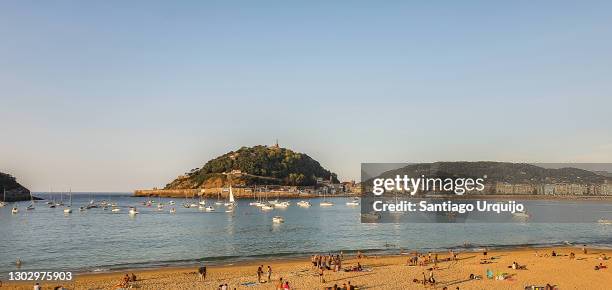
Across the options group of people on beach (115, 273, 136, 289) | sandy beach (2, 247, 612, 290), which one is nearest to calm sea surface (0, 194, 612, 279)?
sandy beach (2, 247, 612, 290)

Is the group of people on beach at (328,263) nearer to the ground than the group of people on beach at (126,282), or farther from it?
farther from it

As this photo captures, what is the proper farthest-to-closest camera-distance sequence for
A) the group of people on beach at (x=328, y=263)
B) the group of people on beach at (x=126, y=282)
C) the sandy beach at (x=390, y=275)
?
the group of people on beach at (x=328, y=263)
the sandy beach at (x=390, y=275)
the group of people on beach at (x=126, y=282)

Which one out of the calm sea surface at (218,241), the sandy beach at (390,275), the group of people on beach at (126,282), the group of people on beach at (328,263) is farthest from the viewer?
the calm sea surface at (218,241)

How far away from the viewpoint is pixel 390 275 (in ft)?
130

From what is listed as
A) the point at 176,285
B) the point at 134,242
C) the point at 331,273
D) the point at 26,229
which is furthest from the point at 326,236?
the point at 26,229

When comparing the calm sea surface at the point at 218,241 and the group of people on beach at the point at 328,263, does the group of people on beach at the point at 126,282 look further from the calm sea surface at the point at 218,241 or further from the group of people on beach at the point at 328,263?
the group of people on beach at the point at 328,263

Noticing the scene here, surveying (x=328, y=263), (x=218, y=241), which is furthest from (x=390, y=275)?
(x=218, y=241)

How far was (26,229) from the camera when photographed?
90.6m

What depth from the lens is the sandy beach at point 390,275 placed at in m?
35.9

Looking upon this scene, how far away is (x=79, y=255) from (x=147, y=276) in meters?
19.9

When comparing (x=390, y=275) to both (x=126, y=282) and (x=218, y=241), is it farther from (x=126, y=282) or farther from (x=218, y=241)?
(x=218, y=241)

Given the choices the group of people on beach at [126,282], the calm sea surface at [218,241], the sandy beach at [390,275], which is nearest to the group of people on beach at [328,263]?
the sandy beach at [390,275]

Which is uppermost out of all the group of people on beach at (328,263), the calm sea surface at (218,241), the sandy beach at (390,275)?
the group of people on beach at (328,263)

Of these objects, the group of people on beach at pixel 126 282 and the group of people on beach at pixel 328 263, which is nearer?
the group of people on beach at pixel 126 282
